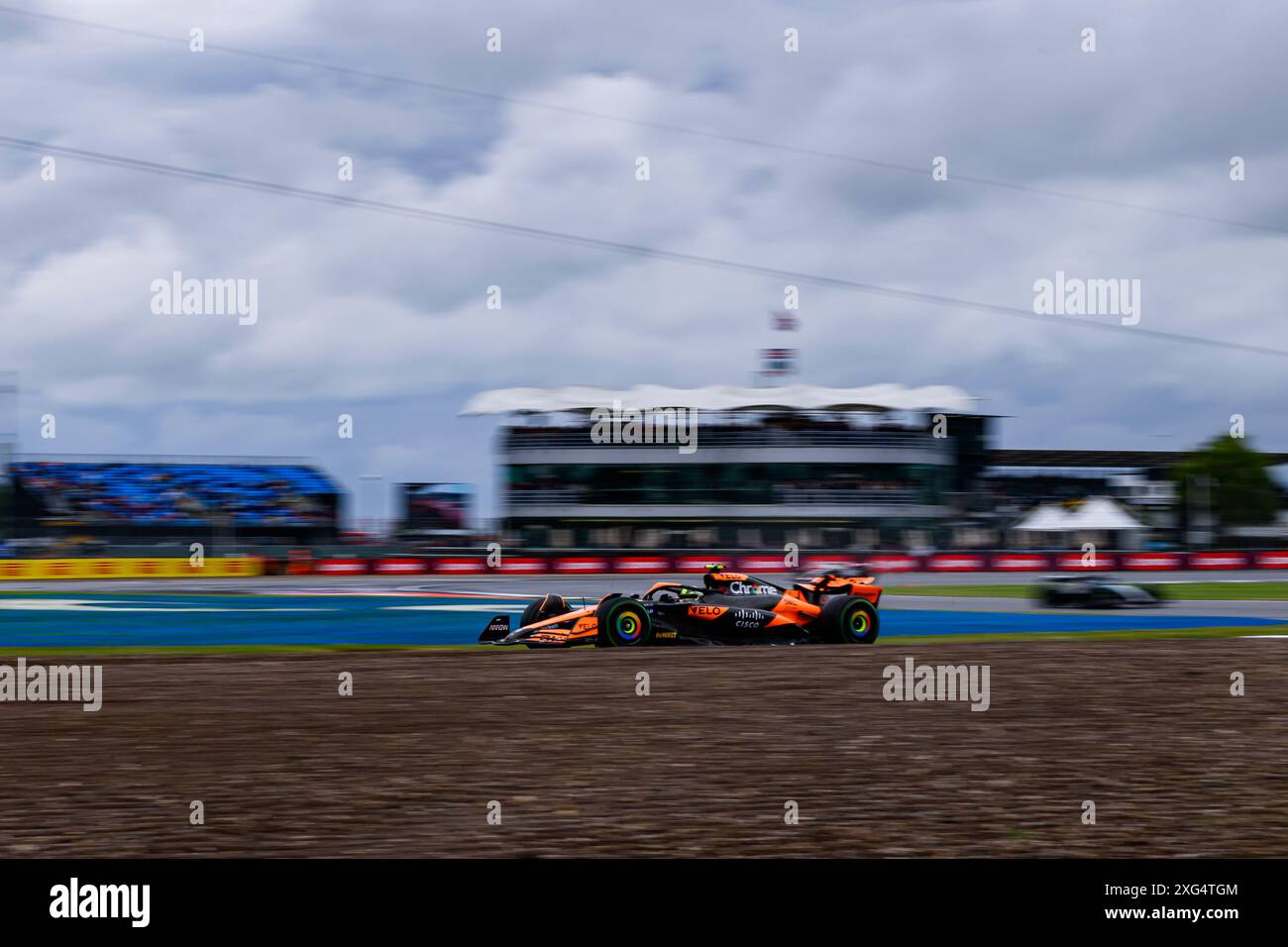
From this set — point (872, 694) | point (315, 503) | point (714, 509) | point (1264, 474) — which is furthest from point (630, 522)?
point (1264, 474)

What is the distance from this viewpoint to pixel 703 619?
640 inches

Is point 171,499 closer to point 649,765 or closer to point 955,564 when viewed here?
point 955,564

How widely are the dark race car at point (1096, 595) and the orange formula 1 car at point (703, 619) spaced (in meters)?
10.3

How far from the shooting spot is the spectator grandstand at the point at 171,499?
156ft

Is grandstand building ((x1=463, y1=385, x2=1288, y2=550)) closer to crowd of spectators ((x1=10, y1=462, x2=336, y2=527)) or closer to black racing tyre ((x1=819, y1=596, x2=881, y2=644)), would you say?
crowd of spectators ((x1=10, y1=462, x2=336, y2=527))

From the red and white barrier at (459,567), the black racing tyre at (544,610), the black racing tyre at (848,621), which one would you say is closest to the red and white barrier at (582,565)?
the red and white barrier at (459,567)

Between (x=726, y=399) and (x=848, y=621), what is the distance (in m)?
42.5

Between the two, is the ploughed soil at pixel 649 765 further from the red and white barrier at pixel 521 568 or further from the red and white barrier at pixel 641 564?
the red and white barrier at pixel 641 564

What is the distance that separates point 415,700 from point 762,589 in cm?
704

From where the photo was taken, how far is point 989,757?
8.09 m

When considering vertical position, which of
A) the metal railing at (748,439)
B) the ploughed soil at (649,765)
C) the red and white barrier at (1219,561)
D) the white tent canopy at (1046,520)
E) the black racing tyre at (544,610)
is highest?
the metal railing at (748,439)

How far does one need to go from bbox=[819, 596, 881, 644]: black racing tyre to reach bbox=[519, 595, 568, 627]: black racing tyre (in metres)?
3.53

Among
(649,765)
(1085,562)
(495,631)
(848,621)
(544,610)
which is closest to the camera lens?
(649,765)

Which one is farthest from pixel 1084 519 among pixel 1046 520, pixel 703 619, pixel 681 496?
pixel 703 619
